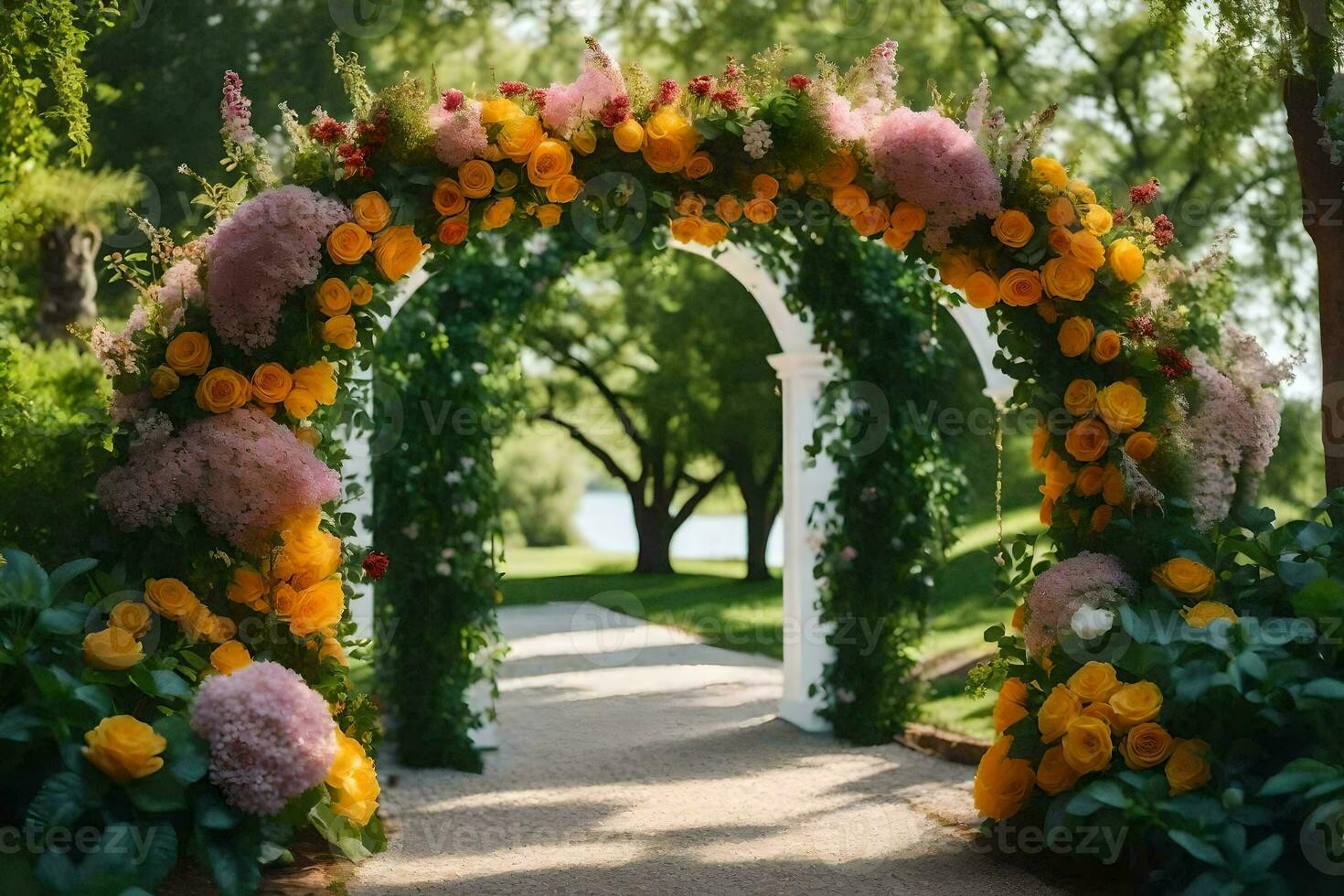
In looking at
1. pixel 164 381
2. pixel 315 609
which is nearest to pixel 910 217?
pixel 315 609

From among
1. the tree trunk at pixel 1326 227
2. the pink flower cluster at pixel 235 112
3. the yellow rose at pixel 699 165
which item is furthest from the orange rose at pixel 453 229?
the tree trunk at pixel 1326 227

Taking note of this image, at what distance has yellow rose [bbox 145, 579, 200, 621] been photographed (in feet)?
12.6

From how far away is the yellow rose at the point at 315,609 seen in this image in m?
4.08

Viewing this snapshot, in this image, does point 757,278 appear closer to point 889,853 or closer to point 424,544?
point 424,544

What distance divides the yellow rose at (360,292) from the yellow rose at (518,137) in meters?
0.65

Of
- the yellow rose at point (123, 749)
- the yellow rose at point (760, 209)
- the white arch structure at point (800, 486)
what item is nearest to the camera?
the yellow rose at point (123, 749)

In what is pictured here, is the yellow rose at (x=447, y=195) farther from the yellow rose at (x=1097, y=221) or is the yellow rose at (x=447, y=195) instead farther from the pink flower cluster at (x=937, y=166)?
the yellow rose at (x=1097, y=221)

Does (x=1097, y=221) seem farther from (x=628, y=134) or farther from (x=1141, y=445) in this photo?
(x=628, y=134)

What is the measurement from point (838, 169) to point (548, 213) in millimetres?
1044

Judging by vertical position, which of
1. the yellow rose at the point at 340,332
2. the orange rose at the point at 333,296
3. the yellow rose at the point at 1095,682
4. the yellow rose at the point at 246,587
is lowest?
the yellow rose at the point at 1095,682

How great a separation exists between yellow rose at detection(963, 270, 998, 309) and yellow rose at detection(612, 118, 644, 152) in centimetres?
129

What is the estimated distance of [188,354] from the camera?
4.02 metres

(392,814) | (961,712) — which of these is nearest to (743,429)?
(961,712)

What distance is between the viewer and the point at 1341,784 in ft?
10.2
